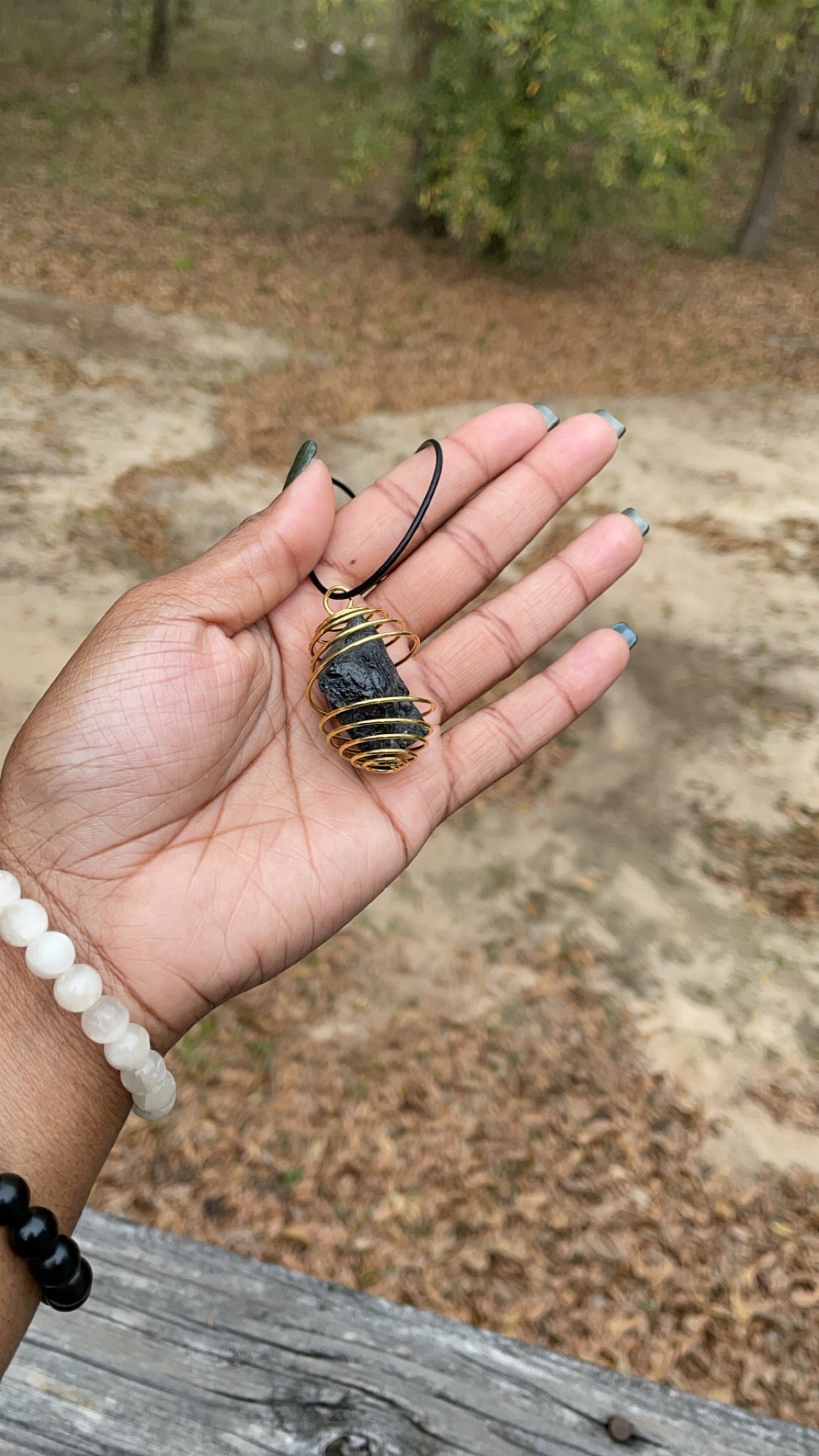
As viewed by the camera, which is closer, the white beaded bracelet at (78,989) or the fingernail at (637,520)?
the white beaded bracelet at (78,989)

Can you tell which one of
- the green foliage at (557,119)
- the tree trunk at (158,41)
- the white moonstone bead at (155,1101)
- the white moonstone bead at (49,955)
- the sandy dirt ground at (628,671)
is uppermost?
the tree trunk at (158,41)

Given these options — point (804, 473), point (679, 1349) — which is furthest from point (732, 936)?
point (804, 473)

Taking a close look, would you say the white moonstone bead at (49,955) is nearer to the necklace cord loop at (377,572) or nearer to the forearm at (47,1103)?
the forearm at (47,1103)

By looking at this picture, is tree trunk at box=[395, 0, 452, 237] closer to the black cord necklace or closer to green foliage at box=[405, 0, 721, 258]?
green foliage at box=[405, 0, 721, 258]

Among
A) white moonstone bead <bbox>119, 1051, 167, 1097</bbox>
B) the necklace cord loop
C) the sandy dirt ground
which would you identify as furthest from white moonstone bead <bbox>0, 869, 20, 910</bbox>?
the sandy dirt ground

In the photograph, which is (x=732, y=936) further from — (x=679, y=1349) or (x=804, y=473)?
(x=804, y=473)

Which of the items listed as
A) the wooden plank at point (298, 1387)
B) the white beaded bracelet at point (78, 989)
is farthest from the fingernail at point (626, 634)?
the wooden plank at point (298, 1387)
